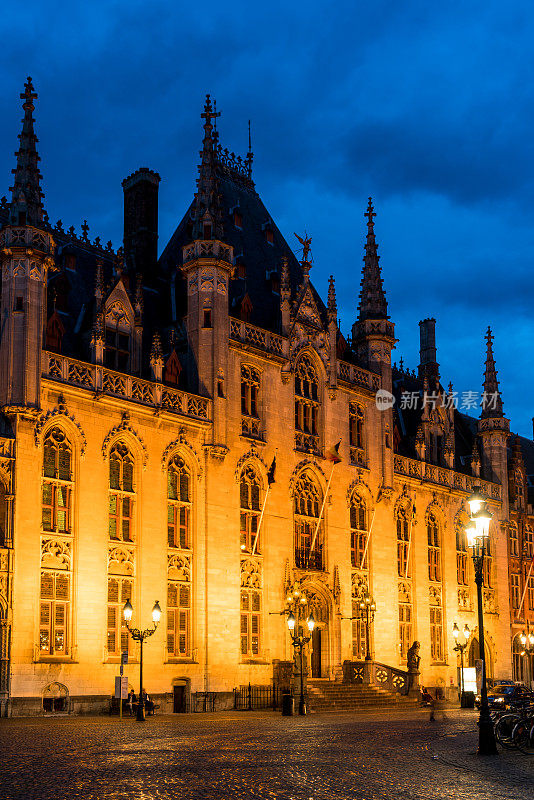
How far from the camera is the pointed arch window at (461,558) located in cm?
6650

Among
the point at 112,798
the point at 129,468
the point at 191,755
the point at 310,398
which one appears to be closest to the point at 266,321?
the point at 310,398

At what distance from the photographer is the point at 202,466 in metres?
46.5

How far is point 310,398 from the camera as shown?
54688 mm

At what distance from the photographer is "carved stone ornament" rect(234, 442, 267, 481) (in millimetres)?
48188

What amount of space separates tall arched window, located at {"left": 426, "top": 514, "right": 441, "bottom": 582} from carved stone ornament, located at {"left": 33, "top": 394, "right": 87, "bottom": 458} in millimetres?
28936

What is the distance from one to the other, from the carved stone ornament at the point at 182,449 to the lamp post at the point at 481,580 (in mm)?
19271

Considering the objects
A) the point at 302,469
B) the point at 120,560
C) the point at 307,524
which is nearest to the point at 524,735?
the point at 120,560

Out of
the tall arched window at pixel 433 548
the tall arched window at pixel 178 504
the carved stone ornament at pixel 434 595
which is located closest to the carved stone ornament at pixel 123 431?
the tall arched window at pixel 178 504

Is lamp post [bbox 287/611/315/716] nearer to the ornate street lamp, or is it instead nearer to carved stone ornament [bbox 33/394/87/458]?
carved stone ornament [bbox 33/394/87/458]

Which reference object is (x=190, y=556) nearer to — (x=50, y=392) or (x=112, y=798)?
(x=50, y=392)

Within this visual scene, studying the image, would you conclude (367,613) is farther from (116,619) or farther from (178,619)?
(116,619)

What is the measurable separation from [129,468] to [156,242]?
15.7 meters

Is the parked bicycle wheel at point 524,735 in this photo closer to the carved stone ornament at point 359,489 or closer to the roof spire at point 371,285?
→ the carved stone ornament at point 359,489

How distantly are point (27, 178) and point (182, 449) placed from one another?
1309 centimetres
